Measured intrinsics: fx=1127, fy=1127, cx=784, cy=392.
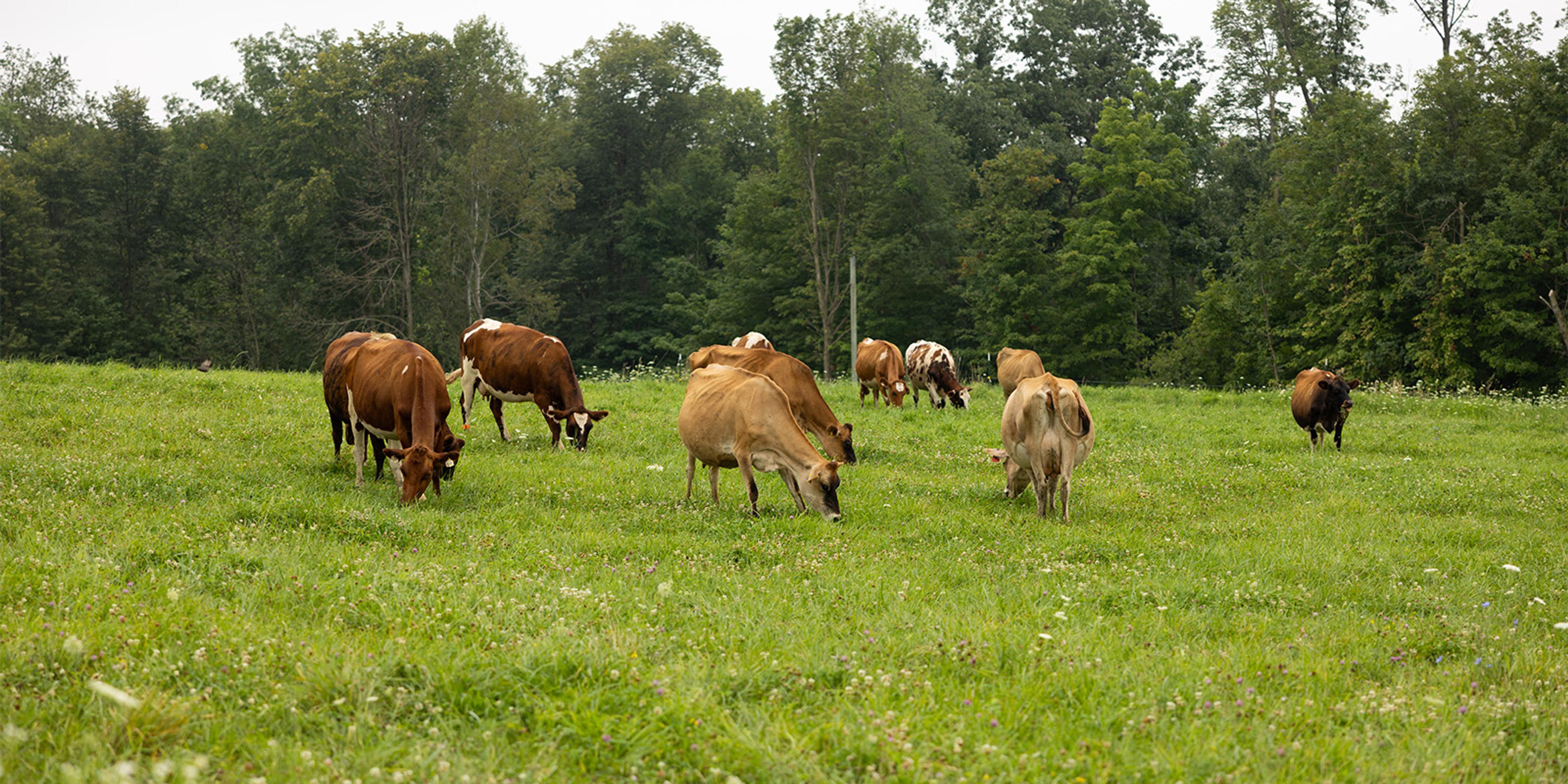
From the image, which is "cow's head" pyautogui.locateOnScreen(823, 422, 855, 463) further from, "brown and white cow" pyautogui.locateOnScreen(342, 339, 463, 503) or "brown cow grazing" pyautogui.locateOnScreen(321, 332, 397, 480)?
"brown cow grazing" pyautogui.locateOnScreen(321, 332, 397, 480)

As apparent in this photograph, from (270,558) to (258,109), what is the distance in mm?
55434

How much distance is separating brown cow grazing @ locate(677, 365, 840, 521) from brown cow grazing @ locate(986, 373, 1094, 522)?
2.11m

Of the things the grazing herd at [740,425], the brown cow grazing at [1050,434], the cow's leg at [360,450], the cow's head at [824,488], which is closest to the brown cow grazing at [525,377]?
the grazing herd at [740,425]

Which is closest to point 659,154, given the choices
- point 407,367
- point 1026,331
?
point 1026,331

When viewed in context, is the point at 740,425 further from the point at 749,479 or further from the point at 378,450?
the point at 378,450

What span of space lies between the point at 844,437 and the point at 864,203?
41227mm

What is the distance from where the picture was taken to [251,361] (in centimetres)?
4553

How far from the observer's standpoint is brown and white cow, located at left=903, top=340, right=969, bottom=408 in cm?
2427

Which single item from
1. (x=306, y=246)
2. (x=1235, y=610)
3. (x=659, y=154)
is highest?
(x=659, y=154)

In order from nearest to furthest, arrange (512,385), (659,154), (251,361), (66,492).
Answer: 1. (66,492)
2. (512,385)
3. (251,361)
4. (659,154)

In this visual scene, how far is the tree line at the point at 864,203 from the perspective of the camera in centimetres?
4044

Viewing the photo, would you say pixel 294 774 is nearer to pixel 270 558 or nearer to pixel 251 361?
pixel 270 558

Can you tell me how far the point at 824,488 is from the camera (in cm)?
1048

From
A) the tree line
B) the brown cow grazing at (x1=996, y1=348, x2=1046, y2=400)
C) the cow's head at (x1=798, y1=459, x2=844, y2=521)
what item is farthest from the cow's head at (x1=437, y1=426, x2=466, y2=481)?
the tree line
